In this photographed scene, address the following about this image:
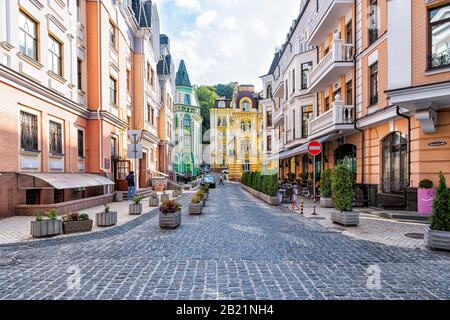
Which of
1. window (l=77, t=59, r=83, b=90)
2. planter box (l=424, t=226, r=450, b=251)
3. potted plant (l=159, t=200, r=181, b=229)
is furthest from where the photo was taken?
window (l=77, t=59, r=83, b=90)

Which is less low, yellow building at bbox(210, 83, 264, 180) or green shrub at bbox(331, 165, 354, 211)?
yellow building at bbox(210, 83, 264, 180)

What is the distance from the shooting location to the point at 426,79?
34.4 feet

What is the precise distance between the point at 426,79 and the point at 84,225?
12.8 meters

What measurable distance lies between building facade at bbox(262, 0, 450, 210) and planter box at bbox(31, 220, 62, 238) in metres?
12.3

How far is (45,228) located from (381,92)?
14.4m

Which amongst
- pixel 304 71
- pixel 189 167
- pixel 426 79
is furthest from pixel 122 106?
pixel 189 167

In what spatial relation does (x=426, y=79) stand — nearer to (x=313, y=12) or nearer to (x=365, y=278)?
(x=365, y=278)

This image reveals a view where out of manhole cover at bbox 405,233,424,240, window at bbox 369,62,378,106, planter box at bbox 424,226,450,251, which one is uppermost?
Answer: window at bbox 369,62,378,106

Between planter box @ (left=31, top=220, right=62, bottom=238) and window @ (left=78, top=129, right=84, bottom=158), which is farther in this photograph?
window @ (left=78, top=129, right=84, bottom=158)

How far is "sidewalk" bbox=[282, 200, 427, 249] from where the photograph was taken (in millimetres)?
7480

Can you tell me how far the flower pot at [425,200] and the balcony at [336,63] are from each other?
8.30 m

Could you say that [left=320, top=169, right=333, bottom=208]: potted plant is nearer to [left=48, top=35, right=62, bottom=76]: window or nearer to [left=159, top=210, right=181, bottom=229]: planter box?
[left=159, top=210, right=181, bottom=229]: planter box

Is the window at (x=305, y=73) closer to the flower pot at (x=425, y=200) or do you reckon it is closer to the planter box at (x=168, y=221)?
the flower pot at (x=425, y=200)

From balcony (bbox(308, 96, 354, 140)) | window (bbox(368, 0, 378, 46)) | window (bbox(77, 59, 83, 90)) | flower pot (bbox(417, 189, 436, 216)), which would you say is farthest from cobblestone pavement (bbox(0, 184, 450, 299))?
window (bbox(77, 59, 83, 90))
